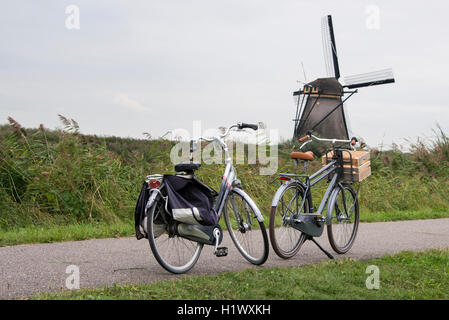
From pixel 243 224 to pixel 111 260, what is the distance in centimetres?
158

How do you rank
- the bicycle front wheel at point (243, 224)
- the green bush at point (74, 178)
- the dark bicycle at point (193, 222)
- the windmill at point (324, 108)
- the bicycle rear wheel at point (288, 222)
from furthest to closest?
the windmill at point (324, 108) < the green bush at point (74, 178) < the bicycle rear wheel at point (288, 222) < the bicycle front wheel at point (243, 224) < the dark bicycle at point (193, 222)

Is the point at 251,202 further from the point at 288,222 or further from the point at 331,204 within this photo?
the point at 331,204

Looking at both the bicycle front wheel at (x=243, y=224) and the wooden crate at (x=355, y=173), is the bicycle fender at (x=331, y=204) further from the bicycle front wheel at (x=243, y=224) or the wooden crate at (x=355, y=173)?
the bicycle front wheel at (x=243, y=224)

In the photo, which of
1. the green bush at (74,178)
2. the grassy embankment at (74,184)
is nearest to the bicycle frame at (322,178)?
Answer: the grassy embankment at (74,184)

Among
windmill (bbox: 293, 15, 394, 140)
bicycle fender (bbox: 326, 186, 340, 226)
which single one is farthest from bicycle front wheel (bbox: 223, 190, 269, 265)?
windmill (bbox: 293, 15, 394, 140)

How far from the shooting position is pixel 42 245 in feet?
21.1

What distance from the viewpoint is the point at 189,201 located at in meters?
5.00

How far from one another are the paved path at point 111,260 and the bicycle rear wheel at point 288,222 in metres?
0.14

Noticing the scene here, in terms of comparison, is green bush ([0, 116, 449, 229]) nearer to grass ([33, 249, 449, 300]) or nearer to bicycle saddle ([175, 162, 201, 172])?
bicycle saddle ([175, 162, 201, 172])

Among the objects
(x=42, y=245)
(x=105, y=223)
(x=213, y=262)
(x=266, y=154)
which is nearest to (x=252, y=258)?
(x=213, y=262)

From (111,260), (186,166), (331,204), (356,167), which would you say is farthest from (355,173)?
(111,260)

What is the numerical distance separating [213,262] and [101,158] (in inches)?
173

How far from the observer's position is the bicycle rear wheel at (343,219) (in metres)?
6.39
